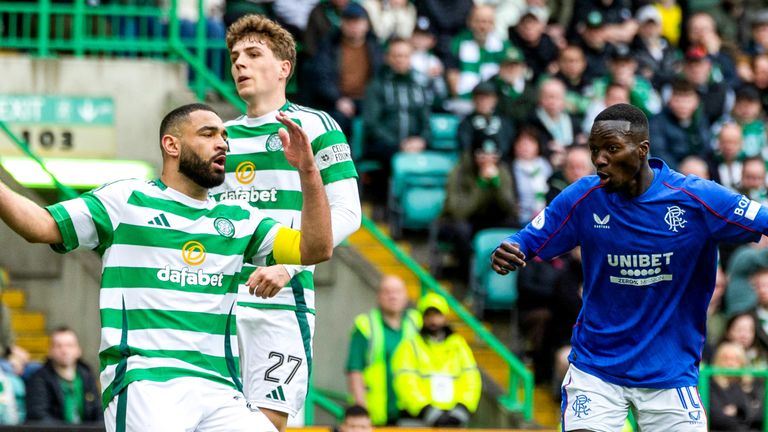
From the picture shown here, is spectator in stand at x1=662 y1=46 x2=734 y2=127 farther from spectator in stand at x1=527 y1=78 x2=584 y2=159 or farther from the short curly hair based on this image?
the short curly hair

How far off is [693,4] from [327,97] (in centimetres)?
621

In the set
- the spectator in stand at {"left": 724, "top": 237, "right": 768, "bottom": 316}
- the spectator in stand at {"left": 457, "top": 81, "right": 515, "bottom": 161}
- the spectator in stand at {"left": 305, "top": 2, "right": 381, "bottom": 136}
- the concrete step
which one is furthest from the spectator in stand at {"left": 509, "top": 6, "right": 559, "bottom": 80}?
the concrete step

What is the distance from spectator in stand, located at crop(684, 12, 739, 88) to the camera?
17.5 metres

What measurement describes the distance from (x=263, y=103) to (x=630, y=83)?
8604 mm

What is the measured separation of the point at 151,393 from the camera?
7.10 m

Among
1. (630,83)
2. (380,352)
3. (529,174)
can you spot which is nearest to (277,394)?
(380,352)

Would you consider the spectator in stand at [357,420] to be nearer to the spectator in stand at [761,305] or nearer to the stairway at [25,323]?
the stairway at [25,323]

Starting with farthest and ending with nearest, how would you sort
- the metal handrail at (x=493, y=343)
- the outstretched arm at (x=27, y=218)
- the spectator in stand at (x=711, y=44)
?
the spectator in stand at (x=711, y=44), the metal handrail at (x=493, y=343), the outstretched arm at (x=27, y=218)

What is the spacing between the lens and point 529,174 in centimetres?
1462

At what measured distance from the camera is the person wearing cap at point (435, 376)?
1244 centimetres

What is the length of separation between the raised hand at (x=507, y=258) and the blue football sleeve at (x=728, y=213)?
3.09 ft

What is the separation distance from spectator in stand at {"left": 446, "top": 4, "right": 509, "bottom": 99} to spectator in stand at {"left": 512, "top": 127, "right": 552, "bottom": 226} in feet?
4.67

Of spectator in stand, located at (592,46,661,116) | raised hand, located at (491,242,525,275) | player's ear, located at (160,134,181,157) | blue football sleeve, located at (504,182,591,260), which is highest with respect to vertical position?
spectator in stand, located at (592,46,661,116)

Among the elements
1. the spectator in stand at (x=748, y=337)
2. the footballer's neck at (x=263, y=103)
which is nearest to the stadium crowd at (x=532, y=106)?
the spectator in stand at (x=748, y=337)
